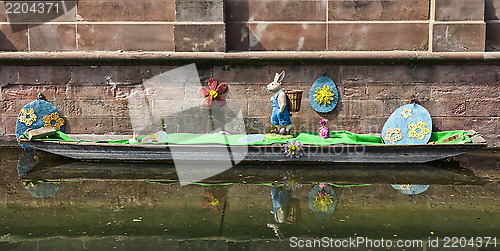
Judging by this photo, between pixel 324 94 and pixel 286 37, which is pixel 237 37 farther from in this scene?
pixel 324 94

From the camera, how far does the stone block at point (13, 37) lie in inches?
345

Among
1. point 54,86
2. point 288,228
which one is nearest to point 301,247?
point 288,228

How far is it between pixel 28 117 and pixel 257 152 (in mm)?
4137

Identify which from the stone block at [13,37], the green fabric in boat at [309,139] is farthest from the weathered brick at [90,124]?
the stone block at [13,37]

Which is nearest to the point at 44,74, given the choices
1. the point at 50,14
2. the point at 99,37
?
the point at 50,14

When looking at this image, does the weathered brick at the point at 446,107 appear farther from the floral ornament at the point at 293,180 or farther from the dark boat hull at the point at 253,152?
the floral ornament at the point at 293,180

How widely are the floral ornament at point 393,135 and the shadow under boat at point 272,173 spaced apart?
70 centimetres

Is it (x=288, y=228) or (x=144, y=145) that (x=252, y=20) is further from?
(x=288, y=228)

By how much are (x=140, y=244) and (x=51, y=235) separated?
0.91 metres

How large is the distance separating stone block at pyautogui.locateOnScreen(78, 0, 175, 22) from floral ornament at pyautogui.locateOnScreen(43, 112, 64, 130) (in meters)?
1.76

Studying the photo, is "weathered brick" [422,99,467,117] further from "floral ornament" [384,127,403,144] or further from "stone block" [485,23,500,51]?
"stone block" [485,23,500,51]

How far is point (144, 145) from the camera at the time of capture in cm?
732

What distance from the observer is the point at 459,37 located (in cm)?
820

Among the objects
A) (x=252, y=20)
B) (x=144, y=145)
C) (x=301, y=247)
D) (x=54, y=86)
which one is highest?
(x=252, y=20)
